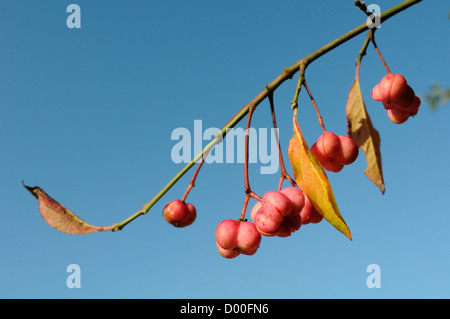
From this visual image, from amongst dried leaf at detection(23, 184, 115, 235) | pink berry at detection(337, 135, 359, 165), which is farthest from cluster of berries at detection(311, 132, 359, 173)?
dried leaf at detection(23, 184, 115, 235)

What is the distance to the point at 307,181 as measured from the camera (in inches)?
33.6

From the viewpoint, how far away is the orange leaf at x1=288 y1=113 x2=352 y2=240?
808 millimetres

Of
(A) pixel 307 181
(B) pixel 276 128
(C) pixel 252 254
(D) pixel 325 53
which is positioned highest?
(D) pixel 325 53

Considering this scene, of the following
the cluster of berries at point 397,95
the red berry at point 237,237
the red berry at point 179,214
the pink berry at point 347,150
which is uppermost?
the cluster of berries at point 397,95

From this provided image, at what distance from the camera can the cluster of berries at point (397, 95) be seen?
0.99 metres

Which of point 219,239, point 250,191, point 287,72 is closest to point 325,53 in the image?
point 287,72

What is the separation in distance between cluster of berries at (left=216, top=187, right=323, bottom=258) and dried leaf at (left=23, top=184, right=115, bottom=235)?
27cm

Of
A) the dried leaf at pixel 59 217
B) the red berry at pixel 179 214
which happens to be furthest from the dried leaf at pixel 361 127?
the dried leaf at pixel 59 217

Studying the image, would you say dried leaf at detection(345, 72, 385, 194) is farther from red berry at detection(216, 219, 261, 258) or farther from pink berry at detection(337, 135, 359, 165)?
red berry at detection(216, 219, 261, 258)

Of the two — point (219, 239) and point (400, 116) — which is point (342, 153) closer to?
point (400, 116)

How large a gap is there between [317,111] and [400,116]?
0.70ft

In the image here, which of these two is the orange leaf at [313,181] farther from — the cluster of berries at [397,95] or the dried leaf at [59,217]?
the dried leaf at [59,217]

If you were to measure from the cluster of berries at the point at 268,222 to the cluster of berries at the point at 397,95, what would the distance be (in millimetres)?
299

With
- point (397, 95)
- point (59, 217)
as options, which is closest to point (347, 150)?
point (397, 95)
